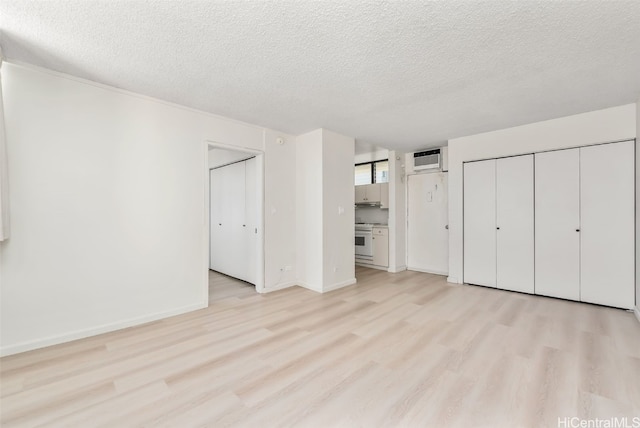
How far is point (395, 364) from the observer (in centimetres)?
218

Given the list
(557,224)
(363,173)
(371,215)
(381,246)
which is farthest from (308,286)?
(557,224)

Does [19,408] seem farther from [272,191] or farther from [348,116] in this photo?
[348,116]

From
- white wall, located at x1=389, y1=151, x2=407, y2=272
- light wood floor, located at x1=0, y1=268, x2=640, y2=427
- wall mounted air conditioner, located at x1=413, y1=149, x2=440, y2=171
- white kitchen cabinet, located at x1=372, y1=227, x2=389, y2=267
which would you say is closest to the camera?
light wood floor, located at x1=0, y1=268, x2=640, y2=427

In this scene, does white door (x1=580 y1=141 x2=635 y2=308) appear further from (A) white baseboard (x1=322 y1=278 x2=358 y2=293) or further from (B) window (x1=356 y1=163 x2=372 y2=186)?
(B) window (x1=356 y1=163 x2=372 y2=186)

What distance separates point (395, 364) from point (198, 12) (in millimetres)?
2891

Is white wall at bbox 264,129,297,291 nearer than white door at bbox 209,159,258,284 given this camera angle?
Yes

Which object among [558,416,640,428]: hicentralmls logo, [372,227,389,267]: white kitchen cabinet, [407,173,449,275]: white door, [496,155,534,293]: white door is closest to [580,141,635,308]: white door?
[496,155,534,293]: white door

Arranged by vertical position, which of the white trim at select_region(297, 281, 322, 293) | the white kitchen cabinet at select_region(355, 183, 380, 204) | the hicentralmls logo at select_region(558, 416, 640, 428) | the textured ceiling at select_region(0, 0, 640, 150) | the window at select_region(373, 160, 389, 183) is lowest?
the hicentralmls logo at select_region(558, 416, 640, 428)

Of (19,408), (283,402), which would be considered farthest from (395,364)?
(19,408)

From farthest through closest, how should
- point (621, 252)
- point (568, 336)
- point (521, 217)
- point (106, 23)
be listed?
point (521, 217) → point (621, 252) → point (568, 336) → point (106, 23)

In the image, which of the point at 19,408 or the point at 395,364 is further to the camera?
the point at 395,364

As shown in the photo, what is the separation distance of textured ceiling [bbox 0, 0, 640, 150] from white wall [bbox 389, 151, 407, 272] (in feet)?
7.42

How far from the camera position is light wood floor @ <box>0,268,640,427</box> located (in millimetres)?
1646

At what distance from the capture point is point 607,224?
3.46 metres
